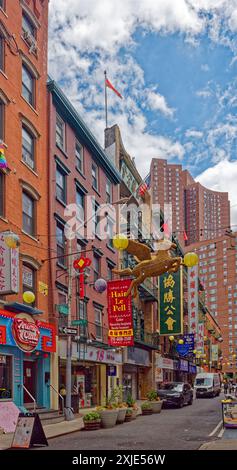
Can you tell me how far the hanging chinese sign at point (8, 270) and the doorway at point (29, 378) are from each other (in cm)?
492

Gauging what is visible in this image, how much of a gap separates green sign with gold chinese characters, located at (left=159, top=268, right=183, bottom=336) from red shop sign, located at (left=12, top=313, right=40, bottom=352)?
89.0 feet

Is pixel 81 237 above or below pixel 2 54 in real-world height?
below

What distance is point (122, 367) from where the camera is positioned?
135 feet

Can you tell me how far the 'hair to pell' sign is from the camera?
103ft

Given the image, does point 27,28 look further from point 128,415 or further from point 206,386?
point 206,386

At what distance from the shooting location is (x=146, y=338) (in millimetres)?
48062

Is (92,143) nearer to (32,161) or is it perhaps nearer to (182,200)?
(32,161)

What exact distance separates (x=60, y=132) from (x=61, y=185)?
3.03 m

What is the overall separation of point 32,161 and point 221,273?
138 m

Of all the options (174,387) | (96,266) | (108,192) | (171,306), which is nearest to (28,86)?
(96,266)

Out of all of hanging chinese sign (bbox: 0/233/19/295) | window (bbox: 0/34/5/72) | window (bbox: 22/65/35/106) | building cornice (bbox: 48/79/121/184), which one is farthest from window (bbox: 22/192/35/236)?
building cornice (bbox: 48/79/121/184)

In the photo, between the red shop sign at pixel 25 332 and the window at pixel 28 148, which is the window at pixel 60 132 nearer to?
the window at pixel 28 148

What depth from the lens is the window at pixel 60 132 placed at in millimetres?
30161
